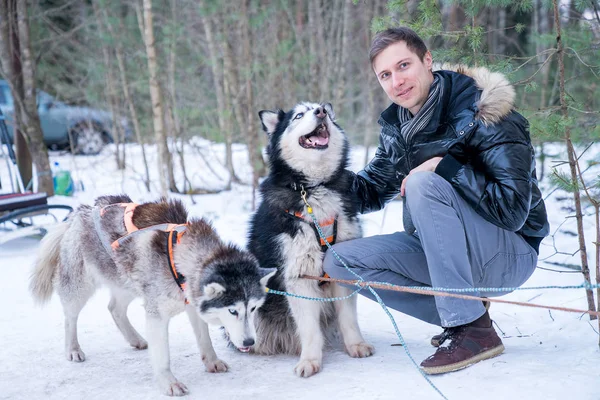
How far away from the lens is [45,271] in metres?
2.70

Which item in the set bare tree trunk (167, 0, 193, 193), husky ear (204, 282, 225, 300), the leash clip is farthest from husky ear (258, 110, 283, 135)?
bare tree trunk (167, 0, 193, 193)

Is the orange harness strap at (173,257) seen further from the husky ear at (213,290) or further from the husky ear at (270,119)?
the husky ear at (270,119)

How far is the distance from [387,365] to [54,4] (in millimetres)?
11467

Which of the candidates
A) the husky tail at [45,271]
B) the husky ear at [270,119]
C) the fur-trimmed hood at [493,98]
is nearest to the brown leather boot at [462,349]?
the fur-trimmed hood at [493,98]

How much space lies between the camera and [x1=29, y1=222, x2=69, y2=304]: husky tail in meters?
2.69

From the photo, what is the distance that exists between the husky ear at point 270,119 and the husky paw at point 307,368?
122 cm

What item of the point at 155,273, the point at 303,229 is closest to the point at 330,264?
the point at 303,229

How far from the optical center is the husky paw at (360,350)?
2437 mm

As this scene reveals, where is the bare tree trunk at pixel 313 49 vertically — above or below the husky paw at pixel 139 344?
above

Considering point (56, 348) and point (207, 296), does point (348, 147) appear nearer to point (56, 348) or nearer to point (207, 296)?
point (207, 296)

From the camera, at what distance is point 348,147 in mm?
2629

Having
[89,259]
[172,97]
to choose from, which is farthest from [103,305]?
[172,97]

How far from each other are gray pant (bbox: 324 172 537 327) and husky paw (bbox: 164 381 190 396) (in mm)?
846

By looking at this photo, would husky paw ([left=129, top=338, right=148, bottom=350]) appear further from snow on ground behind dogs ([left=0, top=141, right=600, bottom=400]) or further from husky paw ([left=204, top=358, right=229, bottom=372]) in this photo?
husky paw ([left=204, top=358, right=229, bottom=372])
